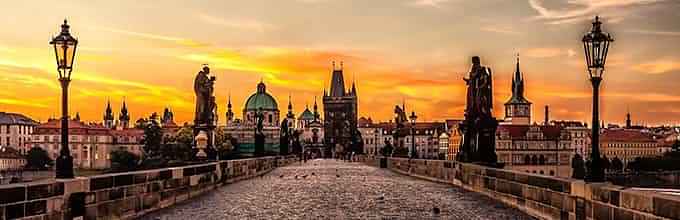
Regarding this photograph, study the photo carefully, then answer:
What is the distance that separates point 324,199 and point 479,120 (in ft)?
24.0

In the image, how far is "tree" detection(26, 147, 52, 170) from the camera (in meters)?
166

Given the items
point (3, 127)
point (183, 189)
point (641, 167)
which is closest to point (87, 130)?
point (3, 127)

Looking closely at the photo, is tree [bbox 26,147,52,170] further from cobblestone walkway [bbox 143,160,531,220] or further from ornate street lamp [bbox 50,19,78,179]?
ornate street lamp [bbox 50,19,78,179]

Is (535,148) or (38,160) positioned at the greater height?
(535,148)

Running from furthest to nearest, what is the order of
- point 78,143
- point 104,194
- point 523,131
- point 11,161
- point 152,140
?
point 78,143
point 523,131
point 11,161
point 152,140
point 104,194

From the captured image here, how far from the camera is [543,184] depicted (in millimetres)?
16781

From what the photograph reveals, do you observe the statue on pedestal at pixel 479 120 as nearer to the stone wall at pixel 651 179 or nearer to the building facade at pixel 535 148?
the stone wall at pixel 651 179

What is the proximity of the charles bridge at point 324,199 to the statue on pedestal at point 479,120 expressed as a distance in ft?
2.57

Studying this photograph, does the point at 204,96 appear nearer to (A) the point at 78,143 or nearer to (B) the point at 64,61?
(B) the point at 64,61

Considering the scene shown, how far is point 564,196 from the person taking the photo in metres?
15.1

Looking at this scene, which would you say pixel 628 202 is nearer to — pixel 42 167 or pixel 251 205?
pixel 251 205

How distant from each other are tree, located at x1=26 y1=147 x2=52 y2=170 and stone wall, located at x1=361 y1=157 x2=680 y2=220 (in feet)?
491

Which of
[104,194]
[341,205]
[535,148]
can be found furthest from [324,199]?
[535,148]

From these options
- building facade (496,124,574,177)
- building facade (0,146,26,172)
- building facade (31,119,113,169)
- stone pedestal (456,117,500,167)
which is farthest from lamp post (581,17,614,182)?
building facade (31,119,113,169)
